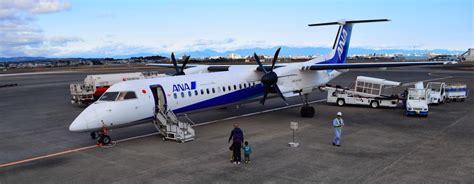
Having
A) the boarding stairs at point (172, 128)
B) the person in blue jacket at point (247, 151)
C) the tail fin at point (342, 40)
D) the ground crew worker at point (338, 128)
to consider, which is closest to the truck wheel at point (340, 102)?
the tail fin at point (342, 40)

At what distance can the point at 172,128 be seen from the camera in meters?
16.5

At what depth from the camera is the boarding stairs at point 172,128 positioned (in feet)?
53.7

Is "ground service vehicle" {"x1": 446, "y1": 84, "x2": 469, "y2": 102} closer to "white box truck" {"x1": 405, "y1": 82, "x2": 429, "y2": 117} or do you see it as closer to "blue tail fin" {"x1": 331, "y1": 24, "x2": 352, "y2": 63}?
"white box truck" {"x1": 405, "y1": 82, "x2": 429, "y2": 117}

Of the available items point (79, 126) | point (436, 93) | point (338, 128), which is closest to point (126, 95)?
point (79, 126)

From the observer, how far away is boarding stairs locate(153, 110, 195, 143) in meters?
16.4

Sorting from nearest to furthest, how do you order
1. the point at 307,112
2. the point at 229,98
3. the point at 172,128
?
the point at 172,128
the point at 229,98
the point at 307,112

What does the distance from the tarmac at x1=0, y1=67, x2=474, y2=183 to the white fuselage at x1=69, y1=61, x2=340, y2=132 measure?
126cm

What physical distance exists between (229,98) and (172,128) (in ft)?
15.6

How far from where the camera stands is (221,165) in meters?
12.8

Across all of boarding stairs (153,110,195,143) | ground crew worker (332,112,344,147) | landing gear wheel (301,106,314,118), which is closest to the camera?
ground crew worker (332,112,344,147)

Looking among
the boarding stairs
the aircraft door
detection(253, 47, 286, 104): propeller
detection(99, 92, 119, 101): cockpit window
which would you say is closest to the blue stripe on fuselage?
the aircraft door

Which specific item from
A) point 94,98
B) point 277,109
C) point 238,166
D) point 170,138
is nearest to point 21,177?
point 170,138

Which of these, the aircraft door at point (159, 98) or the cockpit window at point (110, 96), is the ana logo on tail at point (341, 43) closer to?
the aircraft door at point (159, 98)

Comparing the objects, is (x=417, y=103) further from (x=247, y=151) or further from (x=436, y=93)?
(x=247, y=151)
